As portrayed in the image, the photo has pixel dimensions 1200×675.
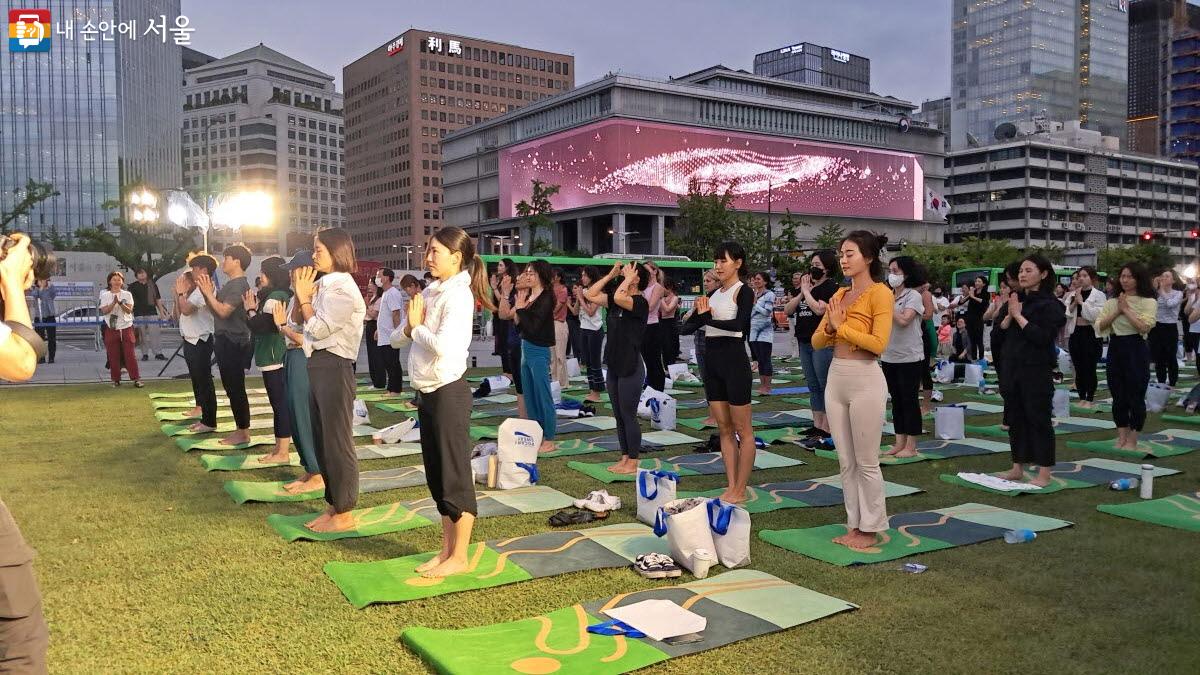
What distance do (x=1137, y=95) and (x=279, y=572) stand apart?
218525mm

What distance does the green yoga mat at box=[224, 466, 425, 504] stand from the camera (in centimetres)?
656

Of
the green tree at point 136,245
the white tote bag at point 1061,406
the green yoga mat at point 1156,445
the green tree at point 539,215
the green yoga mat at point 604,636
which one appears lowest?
the green yoga mat at point 604,636

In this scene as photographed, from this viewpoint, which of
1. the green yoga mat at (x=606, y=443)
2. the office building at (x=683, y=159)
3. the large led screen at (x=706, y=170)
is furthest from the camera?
the office building at (x=683, y=159)

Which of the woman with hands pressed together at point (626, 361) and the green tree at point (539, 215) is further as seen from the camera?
the green tree at point (539, 215)

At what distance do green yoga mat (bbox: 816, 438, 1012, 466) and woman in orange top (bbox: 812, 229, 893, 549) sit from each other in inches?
115

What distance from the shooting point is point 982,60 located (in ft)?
454

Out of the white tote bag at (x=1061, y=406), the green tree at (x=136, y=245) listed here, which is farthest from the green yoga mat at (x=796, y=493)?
the green tree at (x=136, y=245)

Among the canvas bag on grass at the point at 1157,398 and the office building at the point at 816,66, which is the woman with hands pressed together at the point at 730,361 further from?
the office building at the point at 816,66

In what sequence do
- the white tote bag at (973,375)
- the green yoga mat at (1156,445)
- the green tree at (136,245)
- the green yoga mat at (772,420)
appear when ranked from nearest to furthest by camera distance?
the green yoga mat at (1156,445) → the green yoga mat at (772,420) → the white tote bag at (973,375) → the green tree at (136,245)

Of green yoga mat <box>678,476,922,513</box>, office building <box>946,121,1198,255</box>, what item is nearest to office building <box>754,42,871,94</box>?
office building <box>946,121,1198,255</box>

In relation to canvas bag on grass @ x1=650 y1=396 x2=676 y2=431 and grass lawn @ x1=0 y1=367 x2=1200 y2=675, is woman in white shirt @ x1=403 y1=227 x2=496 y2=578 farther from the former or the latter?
canvas bag on grass @ x1=650 y1=396 x2=676 y2=431

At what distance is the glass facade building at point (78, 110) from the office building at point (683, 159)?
3429 cm

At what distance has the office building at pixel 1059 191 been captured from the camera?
98.3m

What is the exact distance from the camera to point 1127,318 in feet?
26.6
